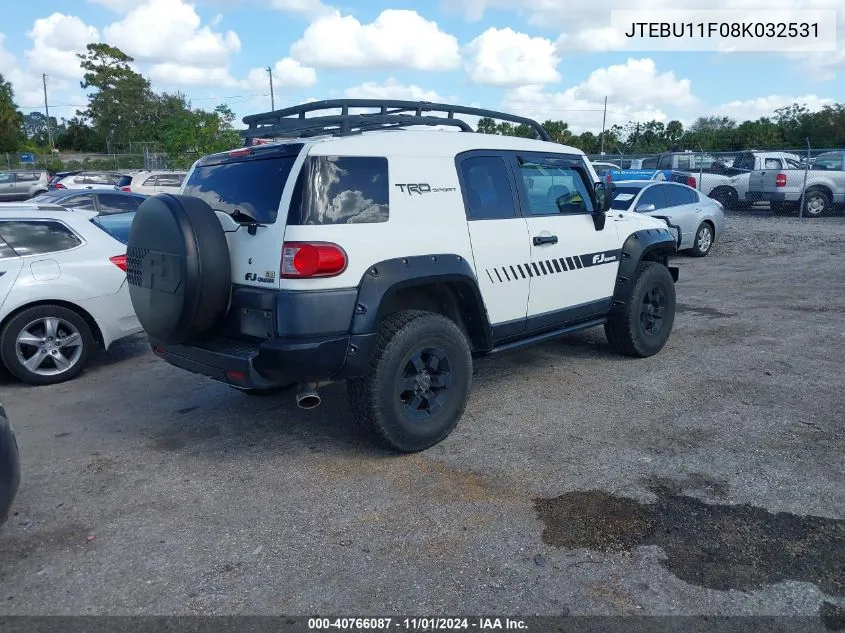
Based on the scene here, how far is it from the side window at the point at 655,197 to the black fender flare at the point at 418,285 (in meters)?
8.63

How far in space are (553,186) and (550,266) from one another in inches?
25.9

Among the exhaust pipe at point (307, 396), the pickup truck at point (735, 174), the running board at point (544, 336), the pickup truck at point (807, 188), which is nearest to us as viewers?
the exhaust pipe at point (307, 396)

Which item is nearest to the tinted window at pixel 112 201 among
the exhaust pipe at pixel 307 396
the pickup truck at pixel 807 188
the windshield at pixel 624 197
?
the windshield at pixel 624 197

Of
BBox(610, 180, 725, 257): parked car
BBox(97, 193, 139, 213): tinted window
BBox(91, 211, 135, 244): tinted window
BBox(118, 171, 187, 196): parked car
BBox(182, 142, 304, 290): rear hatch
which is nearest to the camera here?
BBox(182, 142, 304, 290): rear hatch

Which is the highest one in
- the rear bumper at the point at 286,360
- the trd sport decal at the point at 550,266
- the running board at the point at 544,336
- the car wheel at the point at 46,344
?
the trd sport decal at the point at 550,266

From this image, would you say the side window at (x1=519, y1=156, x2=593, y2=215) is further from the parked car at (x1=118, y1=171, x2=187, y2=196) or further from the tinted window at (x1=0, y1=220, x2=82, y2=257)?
the parked car at (x1=118, y1=171, x2=187, y2=196)

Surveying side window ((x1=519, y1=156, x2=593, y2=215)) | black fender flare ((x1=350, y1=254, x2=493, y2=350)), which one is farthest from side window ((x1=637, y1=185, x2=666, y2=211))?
black fender flare ((x1=350, y1=254, x2=493, y2=350))

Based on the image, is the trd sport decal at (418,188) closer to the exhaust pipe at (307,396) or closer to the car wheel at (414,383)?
the car wheel at (414,383)

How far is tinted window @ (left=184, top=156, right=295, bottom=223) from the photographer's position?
3.98 m

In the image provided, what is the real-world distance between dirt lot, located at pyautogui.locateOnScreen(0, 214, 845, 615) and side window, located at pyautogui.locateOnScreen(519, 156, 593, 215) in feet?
4.78

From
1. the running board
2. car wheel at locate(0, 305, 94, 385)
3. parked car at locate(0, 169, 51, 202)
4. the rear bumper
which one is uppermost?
parked car at locate(0, 169, 51, 202)

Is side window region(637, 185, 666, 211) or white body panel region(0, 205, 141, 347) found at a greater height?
side window region(637, 185, 666, 211)

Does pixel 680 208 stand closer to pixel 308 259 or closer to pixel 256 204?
pixel 256 204

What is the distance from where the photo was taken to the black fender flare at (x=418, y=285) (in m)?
3.89
